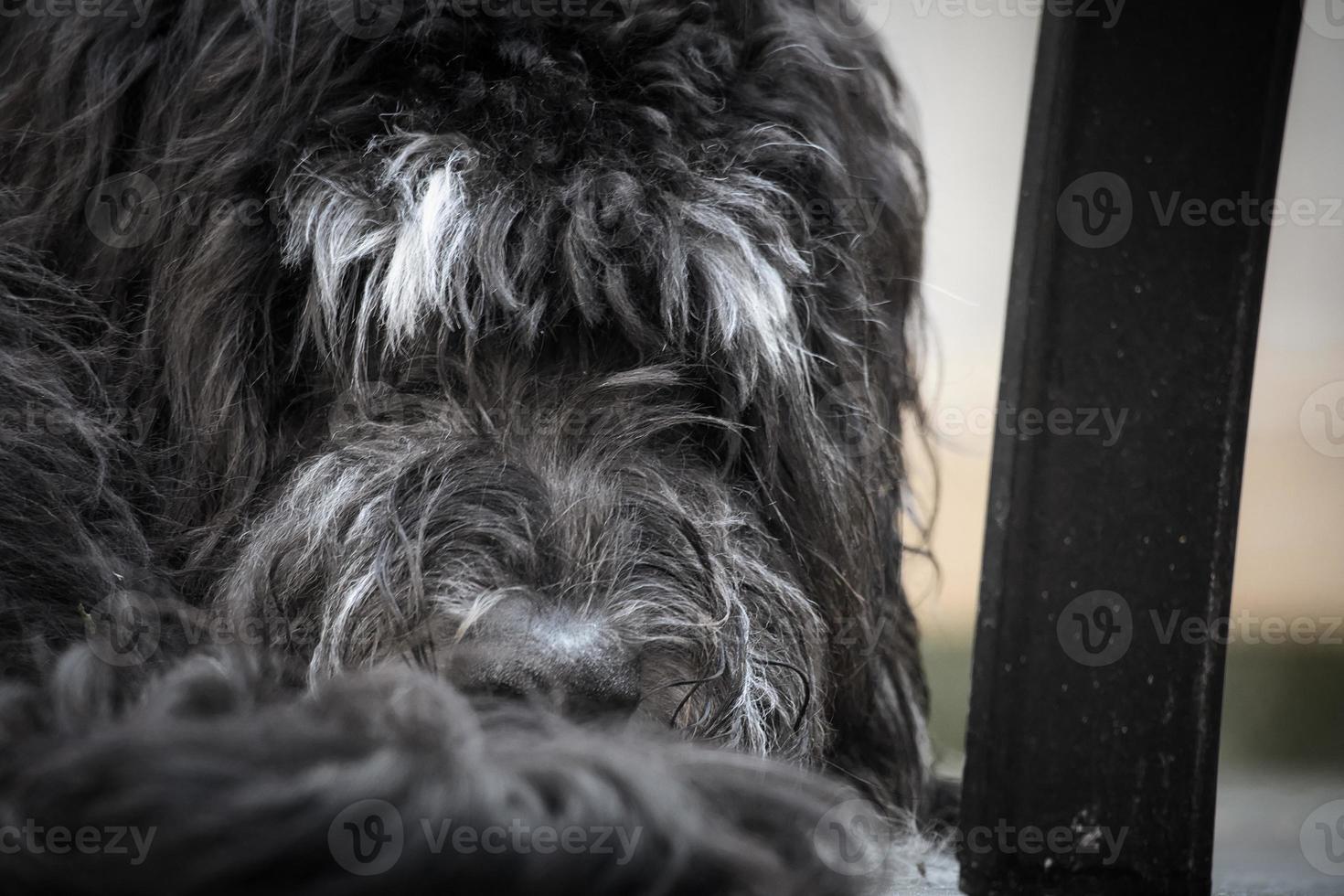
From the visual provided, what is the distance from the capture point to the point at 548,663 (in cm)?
164

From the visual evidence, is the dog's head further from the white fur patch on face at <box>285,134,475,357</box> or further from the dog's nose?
the dog's nose

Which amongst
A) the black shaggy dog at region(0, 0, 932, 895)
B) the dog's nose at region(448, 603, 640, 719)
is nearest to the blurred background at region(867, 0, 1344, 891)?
the black shaggy dog at region(0, 0, 932, 895)

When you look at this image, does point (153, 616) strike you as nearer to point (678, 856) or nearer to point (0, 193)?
point (0, 193)

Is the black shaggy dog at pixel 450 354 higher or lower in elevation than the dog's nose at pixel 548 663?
higher

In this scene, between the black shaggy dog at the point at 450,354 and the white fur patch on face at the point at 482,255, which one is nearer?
the black shaggy dog at the point at 450,354

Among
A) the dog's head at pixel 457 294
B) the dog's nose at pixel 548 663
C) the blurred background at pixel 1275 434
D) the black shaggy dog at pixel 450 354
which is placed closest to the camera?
the dog's nose at pixel 548 663

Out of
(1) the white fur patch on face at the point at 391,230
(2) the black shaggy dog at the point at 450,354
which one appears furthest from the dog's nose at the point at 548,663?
(1) the white fur patch on face at the point at 391,230

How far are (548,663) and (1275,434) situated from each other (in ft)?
7.88

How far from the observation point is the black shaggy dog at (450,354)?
181cm

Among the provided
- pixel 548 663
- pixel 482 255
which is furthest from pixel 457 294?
pixel 548 663

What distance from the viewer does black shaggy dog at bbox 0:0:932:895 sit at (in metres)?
1.81

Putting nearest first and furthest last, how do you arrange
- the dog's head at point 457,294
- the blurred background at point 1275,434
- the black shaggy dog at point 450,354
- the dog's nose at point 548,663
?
1. the dog's nose at point 548,663
2. the black shaggy dog at point 450,354
3. the dog's head at point 457,294
4. the blurred background at point 1275,434

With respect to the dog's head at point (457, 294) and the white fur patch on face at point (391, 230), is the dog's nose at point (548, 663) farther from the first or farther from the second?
the white fur patch on face at point (391, 230)

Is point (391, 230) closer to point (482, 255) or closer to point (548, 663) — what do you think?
point (482, 255)
